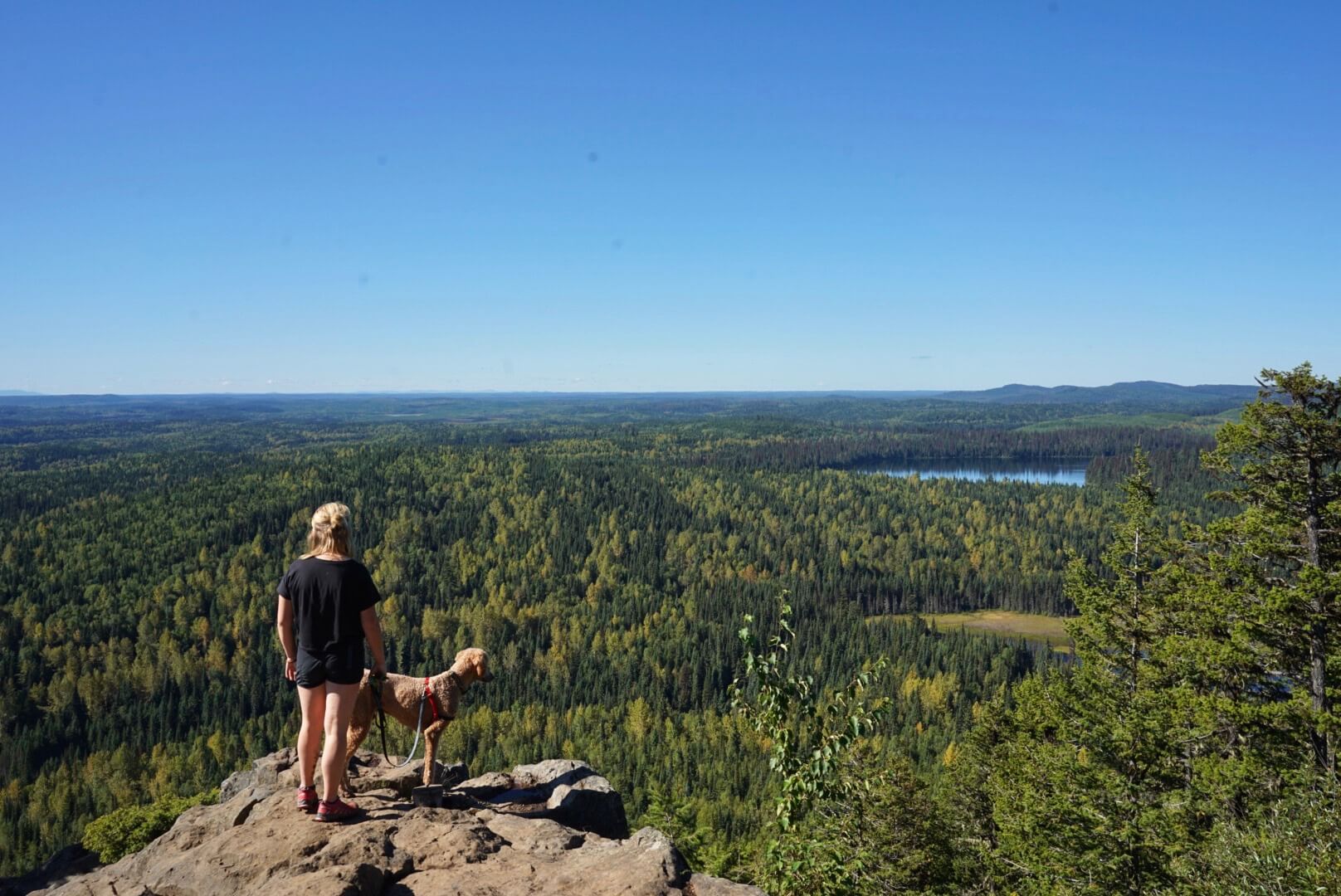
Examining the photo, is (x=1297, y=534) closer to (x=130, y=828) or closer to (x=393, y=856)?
(x=393, y=856)

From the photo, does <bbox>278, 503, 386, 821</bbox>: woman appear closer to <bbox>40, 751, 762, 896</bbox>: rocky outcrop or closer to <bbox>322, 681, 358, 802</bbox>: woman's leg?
<bbox>322, 681, 358, 802</bbox>: woman's leg

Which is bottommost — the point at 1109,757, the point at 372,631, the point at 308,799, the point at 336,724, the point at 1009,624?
the point at 1009,624

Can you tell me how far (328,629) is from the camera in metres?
10.3

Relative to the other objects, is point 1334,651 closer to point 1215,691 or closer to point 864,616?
point 1215,691

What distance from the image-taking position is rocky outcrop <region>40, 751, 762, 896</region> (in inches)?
381

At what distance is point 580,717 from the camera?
98250 mm

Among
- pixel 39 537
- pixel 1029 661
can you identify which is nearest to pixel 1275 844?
pixel 1029 661

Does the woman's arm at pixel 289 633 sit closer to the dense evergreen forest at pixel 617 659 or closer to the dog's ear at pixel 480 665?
the dog's ear at pixel 480 665

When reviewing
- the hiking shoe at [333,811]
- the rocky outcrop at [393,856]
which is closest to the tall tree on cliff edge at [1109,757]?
the rocky outcrop at [393,856]

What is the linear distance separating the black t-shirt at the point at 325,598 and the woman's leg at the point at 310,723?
2.39 feet

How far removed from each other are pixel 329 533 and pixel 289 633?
62.5 inches

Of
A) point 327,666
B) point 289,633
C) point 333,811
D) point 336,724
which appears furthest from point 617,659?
point 289,633

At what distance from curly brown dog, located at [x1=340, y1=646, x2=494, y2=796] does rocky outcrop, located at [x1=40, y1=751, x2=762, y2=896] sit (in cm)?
101

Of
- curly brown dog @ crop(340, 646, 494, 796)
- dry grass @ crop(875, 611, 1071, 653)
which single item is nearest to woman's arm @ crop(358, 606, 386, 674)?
curly brown dog @ crop(340, 646, 494, 796)
